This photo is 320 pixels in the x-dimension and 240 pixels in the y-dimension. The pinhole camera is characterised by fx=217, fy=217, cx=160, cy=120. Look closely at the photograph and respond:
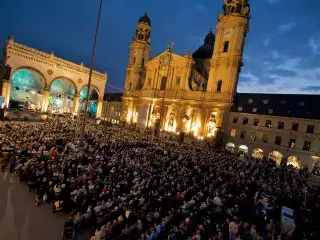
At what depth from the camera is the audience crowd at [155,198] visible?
33.5ft

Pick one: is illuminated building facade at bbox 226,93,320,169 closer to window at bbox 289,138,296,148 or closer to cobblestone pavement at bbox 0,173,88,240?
window at bbox 289,138,296,148

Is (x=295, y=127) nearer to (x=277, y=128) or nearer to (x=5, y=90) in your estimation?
(x=277, y=128)

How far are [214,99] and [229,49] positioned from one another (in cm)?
1001

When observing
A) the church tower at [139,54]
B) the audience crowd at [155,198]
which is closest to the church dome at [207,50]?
the church tower at [139,54]

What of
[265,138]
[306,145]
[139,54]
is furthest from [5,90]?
[306,145]

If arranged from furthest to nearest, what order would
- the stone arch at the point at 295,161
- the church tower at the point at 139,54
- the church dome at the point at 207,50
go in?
the church tower at the point at 139,54 < the church dome at the point at 207,50 < the stone arch at the point at 295,161

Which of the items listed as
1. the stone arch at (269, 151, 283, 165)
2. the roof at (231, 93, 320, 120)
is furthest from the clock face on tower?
the stone arch at (269, 151, 283, 165)

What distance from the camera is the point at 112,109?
232 feet

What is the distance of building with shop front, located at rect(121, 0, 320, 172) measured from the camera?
115 ft

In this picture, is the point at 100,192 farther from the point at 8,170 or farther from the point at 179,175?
the point at 8,170

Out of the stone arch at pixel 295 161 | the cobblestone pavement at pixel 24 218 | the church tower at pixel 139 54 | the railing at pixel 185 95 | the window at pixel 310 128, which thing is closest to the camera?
the cobblestone pavement at pixel 24 218

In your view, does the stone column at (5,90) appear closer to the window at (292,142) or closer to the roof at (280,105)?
the roof at (280,105)

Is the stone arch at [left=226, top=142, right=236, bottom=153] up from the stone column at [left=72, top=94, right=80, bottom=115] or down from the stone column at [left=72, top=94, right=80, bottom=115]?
down

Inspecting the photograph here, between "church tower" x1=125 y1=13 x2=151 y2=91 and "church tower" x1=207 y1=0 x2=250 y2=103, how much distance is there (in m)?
22.5
